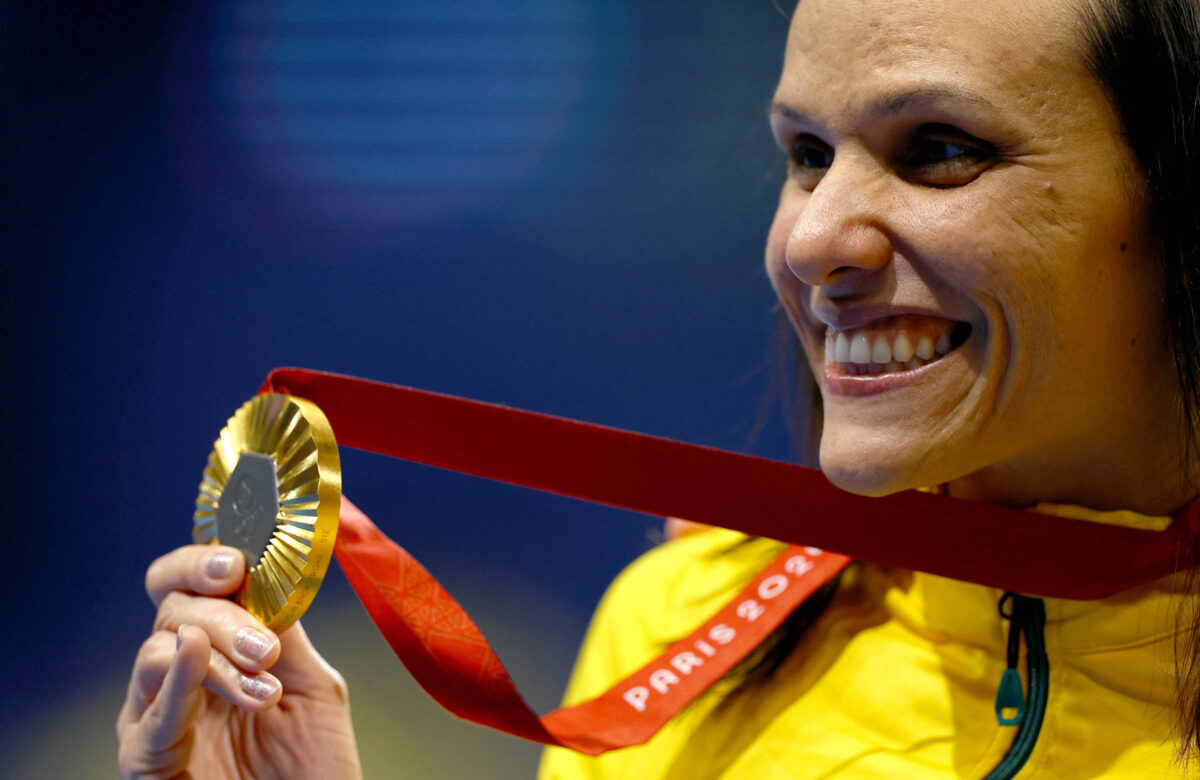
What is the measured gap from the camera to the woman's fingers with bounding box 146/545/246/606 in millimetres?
958

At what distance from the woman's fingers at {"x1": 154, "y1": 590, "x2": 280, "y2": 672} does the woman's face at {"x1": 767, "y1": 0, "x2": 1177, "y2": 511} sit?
0.52 meters

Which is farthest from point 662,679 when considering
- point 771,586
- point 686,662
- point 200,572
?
point 200,572

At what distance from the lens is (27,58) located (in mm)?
1786

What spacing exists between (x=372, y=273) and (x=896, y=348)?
1.40 meters

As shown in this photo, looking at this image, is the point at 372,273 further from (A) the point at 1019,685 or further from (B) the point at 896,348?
(A) the point at 1019,685

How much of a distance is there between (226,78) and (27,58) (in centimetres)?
35

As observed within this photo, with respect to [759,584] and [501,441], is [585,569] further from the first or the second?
[501,441]

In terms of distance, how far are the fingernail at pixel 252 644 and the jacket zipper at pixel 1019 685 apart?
637 millimetres

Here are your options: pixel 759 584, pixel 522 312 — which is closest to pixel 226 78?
pixel 522 312

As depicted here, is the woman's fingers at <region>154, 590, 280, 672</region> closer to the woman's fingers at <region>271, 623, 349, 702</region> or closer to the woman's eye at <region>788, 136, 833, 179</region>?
the woman's fingers at <region>271, 623, 349, 702</region>

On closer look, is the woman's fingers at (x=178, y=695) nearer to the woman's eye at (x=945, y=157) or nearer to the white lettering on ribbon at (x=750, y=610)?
the white lettering on ribbon at (x=750, y=610)

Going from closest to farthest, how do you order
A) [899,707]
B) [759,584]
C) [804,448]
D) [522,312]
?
[899,707]
[759,584]
[804,448]
[522,312]

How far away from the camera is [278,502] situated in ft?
3.11

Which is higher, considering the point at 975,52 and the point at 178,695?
the point at 975,52
